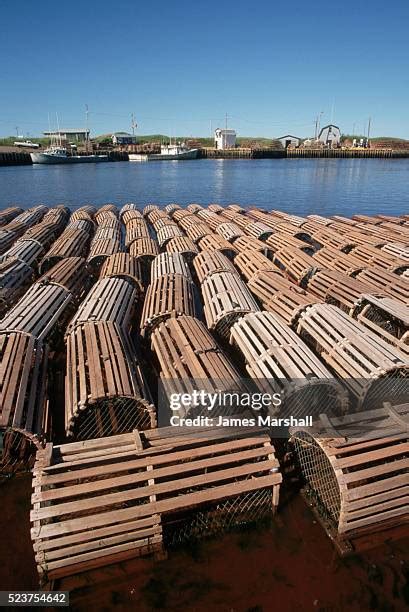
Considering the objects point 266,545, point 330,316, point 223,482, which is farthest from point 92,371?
point 330,316

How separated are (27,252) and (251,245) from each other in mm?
8812

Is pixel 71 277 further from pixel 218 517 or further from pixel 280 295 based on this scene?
pixel 218 517

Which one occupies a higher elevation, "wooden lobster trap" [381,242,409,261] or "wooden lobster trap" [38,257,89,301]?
"wooden lobster trap" [381,242,409,261]

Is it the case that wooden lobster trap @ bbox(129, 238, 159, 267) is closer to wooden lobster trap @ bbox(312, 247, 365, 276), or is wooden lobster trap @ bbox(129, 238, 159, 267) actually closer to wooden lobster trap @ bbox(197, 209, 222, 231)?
wooden lobster trap @ bbox(197, 209, 222, 231)

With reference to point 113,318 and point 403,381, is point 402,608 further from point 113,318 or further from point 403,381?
point 113,318

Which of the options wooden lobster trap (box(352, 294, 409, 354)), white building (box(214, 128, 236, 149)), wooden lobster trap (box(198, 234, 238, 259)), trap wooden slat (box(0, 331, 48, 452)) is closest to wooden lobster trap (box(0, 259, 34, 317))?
trap wooden slat (box(0, 331, 48, 452))

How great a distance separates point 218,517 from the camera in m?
5.94

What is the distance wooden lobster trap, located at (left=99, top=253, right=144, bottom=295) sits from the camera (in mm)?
12430

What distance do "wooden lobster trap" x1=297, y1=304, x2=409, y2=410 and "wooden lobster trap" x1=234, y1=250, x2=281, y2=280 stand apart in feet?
16.5

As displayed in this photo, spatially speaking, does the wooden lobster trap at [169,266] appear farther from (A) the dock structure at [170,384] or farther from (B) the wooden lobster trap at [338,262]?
(B) the wooden lobster trap at [338,262]

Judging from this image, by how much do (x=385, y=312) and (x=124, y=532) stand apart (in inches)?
318

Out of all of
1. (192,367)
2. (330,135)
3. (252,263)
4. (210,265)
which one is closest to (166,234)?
(210,265)

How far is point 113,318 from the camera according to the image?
31.1ft

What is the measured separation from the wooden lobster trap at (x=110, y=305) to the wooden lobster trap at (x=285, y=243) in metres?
7.17
